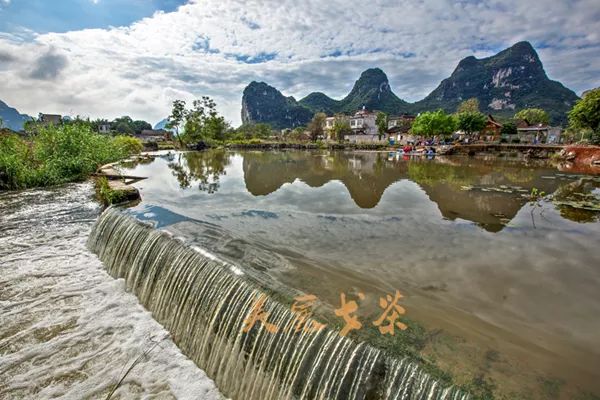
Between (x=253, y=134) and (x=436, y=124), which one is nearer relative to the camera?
(x=436, y=124)

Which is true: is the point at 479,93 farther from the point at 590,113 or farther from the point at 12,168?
the point at 12,168

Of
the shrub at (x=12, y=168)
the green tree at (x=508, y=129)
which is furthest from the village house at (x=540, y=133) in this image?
the shrub at (x=12, y=168)

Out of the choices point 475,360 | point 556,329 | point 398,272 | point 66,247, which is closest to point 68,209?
point 66,247

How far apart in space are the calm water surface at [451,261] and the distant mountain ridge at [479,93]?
118 metres

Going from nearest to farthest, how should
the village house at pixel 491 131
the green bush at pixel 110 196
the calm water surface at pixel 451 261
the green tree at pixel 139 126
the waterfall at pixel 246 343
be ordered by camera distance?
the waterfall at pixel 246 343 < the calm water surface at pixel 451 261 < the green bush at pixel 110 196 < the village house at pixel 491 131 < the green tree at pixel 139 126

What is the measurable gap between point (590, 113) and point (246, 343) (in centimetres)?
4363

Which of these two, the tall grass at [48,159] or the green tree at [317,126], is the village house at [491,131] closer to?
the green tree at [317,126]

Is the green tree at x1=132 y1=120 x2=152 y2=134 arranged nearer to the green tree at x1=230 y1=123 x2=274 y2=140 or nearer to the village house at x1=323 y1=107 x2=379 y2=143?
the green tree at x1=230 y1=123 x2=274 y2=140

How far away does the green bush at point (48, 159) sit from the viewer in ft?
43.2

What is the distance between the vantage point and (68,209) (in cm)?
1022

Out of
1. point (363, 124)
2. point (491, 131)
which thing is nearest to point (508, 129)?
point (491, 131)

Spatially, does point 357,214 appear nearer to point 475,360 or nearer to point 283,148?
point 475,360

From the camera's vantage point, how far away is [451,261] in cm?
534

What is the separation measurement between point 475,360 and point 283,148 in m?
51.4
